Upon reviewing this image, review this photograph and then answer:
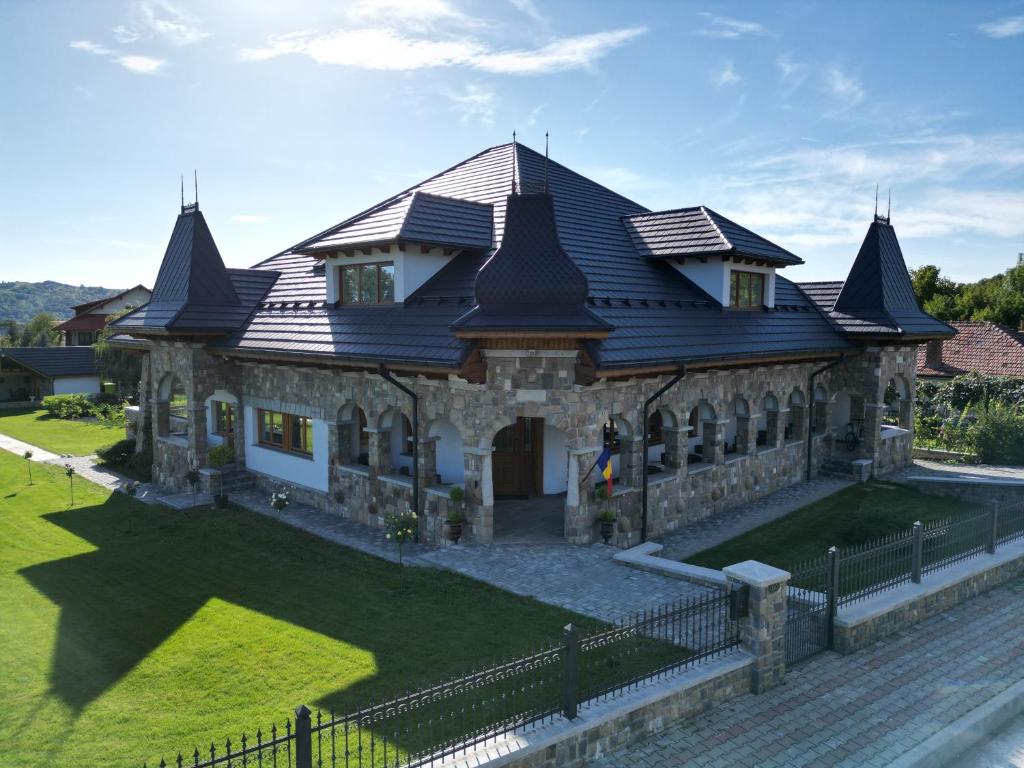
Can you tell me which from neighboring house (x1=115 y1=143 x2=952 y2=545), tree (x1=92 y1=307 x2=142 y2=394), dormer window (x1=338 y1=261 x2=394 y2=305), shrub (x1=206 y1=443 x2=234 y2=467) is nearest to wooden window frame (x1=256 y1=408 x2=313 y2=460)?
neighboring house (x1=115 y1=143 x2=952 y2=545)

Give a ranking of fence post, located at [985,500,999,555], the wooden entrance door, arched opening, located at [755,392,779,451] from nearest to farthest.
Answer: fence post, located at [985,500,999,555]
the wooden entrance door
arched opening, located at [755,392,779,451]

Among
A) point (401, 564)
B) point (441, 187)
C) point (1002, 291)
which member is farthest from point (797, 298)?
point (1002, 291)

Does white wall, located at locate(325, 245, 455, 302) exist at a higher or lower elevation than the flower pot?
higher

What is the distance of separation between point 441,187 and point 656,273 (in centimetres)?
673

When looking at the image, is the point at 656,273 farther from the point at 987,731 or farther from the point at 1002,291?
the point at 1002,291

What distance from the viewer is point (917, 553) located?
37.4 feet

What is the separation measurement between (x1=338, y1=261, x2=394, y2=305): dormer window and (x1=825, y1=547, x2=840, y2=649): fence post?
35.0ft

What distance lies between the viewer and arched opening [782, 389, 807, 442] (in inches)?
809

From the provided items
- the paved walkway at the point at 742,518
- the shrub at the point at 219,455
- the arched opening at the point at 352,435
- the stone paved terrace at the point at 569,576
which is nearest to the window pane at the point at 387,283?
the arched opening at the point at 352,435

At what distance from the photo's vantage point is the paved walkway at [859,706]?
7691mm

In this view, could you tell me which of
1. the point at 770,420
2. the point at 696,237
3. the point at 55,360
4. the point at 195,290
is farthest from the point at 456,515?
the point at 55,360

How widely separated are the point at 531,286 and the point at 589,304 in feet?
7.26

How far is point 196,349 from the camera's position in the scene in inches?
758

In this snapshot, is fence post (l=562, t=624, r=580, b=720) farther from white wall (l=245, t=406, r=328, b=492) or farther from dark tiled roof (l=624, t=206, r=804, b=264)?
dark tiled roof (l=624, t=206, r=804, b=264)
